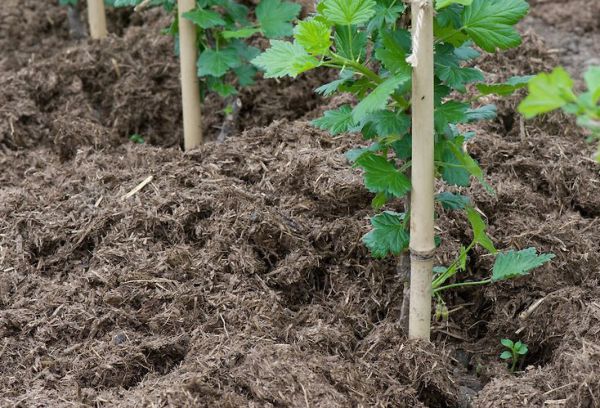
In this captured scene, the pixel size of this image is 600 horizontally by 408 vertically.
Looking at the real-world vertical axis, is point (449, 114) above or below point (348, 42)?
below

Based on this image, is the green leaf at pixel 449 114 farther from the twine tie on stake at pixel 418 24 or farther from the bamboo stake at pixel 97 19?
the bamboo stake at pixel 97 19

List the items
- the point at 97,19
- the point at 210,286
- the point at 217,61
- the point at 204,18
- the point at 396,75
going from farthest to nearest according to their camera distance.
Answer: the point at 97,19, the point at 217,61, the point at 204,18, the point at 210,286, the point at 396,75

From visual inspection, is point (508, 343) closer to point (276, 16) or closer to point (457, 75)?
point (457, 75)

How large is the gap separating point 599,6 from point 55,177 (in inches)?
110

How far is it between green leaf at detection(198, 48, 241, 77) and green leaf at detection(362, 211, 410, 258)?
1.08 meters

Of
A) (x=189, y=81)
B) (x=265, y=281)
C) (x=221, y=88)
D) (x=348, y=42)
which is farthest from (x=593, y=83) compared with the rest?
(x=189, y=81)

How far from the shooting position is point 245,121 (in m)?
3.34

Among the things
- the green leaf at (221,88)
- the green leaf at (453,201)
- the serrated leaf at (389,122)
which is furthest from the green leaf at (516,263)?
the green leaf at (221,88)

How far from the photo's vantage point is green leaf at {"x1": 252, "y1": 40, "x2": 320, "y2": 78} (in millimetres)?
1849

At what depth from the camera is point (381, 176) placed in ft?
6.53

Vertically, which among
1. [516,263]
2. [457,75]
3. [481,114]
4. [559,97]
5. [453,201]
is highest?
[559,97]

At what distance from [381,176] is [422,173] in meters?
0.10

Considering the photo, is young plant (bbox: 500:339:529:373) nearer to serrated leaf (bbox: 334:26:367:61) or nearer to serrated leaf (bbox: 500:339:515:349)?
serrated leaf (bbox: 500:339:515:349)

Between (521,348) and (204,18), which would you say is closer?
(521,348)
